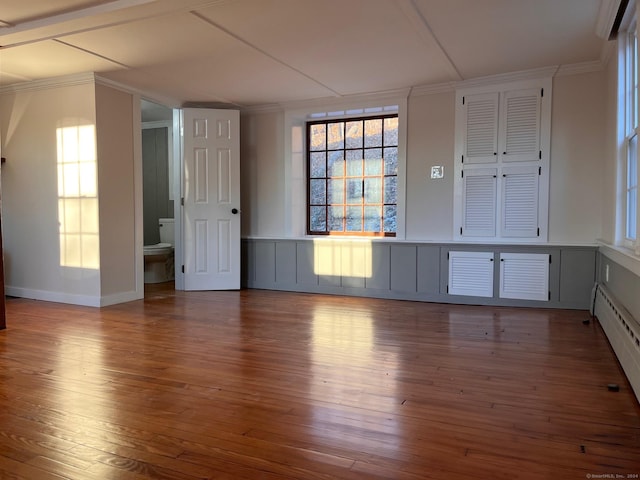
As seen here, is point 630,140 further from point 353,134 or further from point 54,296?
point 54,296

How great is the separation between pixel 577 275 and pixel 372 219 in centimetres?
222

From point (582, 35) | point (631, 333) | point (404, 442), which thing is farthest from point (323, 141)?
point (404, 442)

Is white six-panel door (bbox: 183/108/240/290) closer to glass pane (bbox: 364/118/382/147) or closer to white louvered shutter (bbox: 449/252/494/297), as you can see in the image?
glass pane (bbox: 364/118/382/147)

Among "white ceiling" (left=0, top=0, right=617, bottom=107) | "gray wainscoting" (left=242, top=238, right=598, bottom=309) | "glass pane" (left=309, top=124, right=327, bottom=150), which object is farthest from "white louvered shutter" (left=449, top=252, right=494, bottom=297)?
"glass pane" (left=309, top=124, right=327, bottom=150)

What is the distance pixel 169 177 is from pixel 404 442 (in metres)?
6.33

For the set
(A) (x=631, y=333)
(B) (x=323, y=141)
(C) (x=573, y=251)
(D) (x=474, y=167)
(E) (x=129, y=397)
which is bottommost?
(E) (x=129, y=397)

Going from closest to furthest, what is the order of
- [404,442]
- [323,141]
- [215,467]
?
[215,467], [404,442], [323,141]

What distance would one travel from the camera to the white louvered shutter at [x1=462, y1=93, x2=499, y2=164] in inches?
186

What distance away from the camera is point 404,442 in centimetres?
184

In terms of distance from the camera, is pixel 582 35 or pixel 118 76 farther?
pixel 118 76

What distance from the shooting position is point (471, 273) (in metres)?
4.86

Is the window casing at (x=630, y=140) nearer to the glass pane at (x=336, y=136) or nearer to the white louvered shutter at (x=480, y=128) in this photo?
the white louvered shutter at (x=480, y=128)

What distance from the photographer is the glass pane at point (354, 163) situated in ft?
18.6

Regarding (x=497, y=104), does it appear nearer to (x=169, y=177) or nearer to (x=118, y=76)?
(x=118, y=76)
